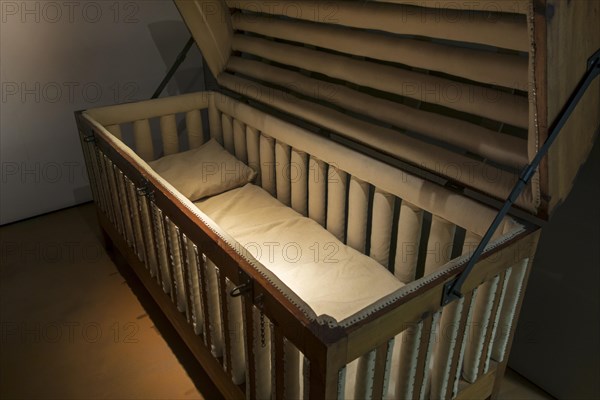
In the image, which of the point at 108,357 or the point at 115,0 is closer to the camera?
the point at 108,357

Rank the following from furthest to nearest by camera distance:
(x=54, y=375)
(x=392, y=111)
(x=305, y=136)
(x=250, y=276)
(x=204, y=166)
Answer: (x=204, y=166)
(x=305, y=136)
(x=54, y=375)
(x=392, y=111)
(x=250, y=276)

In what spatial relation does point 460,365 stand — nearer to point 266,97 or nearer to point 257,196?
point 257,196

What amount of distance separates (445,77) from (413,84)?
3.9 inches

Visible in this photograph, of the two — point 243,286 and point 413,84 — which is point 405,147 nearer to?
point 413,84

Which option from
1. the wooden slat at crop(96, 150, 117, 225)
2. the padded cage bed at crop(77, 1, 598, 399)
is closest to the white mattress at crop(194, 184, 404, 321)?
the padded cage bed at crop(77, 1, 598, 399)

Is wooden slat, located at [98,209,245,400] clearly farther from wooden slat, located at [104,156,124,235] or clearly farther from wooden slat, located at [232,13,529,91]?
wooden slat, located at [232,13,529,91]

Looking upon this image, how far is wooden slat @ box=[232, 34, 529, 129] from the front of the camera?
1.22m

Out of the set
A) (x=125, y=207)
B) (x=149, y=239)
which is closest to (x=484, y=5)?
(x=149, y=239)

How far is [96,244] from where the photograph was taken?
268cm

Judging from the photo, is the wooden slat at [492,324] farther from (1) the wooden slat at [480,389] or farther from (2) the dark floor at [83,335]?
(2) the dark floor at [83,335]

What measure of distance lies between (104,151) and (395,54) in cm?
127

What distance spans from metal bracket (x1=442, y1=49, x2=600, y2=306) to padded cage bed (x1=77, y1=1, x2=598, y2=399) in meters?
0.03

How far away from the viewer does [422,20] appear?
4.20 ft

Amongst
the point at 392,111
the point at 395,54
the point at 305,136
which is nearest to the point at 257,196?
the point at 305,136
